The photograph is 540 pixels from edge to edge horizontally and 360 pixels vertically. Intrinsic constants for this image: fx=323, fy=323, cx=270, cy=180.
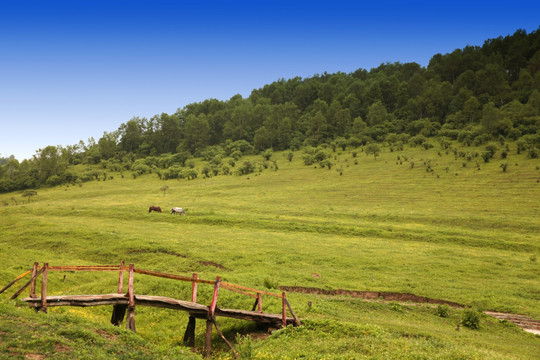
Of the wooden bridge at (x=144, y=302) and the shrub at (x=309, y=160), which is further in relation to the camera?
the shrub at (x=309, y=160)

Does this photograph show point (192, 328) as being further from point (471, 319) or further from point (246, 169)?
point (246, 169)

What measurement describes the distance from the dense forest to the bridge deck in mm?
83162

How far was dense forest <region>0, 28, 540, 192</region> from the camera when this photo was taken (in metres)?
102

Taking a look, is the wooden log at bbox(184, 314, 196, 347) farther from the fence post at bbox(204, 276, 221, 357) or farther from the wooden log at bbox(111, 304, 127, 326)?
the wooden log at bbox(111, 304, 127, 326)

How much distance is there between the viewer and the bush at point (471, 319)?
18.7 metres

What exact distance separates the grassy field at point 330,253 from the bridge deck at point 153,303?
703 mm

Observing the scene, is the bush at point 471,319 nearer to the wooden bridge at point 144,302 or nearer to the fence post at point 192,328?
the wooden bridge at point 144,302

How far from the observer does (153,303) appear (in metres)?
14.2

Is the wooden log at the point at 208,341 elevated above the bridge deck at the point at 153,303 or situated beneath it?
situated beneath

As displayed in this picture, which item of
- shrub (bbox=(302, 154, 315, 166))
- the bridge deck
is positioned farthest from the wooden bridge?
shrub (bbox=(302, 154, 315, 166))

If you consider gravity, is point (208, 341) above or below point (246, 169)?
below

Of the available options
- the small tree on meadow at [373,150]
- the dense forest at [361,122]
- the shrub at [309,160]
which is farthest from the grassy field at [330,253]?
the dense forest at [361,122]

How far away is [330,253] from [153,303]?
2429cm

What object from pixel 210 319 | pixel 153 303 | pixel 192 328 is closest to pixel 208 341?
pixel 210 319
